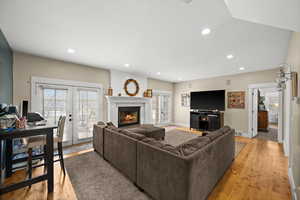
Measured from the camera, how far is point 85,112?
4.23m

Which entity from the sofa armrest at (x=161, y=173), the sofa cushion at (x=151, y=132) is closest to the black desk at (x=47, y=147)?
the sofa armrest at (x=161, y=173)

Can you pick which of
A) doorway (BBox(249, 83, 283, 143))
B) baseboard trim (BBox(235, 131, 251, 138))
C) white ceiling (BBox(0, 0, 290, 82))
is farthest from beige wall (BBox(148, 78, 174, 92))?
baseboard trim (BBox(235, 131, 251, 138))

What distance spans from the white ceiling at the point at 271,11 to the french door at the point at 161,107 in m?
5.56

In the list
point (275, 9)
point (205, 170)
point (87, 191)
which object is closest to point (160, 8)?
point (275, 9)

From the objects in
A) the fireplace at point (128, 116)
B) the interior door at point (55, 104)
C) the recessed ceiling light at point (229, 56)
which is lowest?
the fireplace at point (128, 116)

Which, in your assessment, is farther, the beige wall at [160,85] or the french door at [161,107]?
the french door at [161,107]

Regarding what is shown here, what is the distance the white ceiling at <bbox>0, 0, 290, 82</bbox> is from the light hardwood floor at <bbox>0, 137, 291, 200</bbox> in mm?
2732

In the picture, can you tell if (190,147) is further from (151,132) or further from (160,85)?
(160,85)

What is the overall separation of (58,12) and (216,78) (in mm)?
6184

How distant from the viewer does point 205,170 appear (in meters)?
1.60

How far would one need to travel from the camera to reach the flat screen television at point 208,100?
5.40 meters

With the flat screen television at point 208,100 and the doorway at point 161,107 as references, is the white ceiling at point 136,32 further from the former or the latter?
the doorway at point 161,107

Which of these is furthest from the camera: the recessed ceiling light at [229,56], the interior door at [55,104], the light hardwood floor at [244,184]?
the interior door at [55,104]

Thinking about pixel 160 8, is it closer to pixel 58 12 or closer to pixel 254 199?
pixel 58 12
